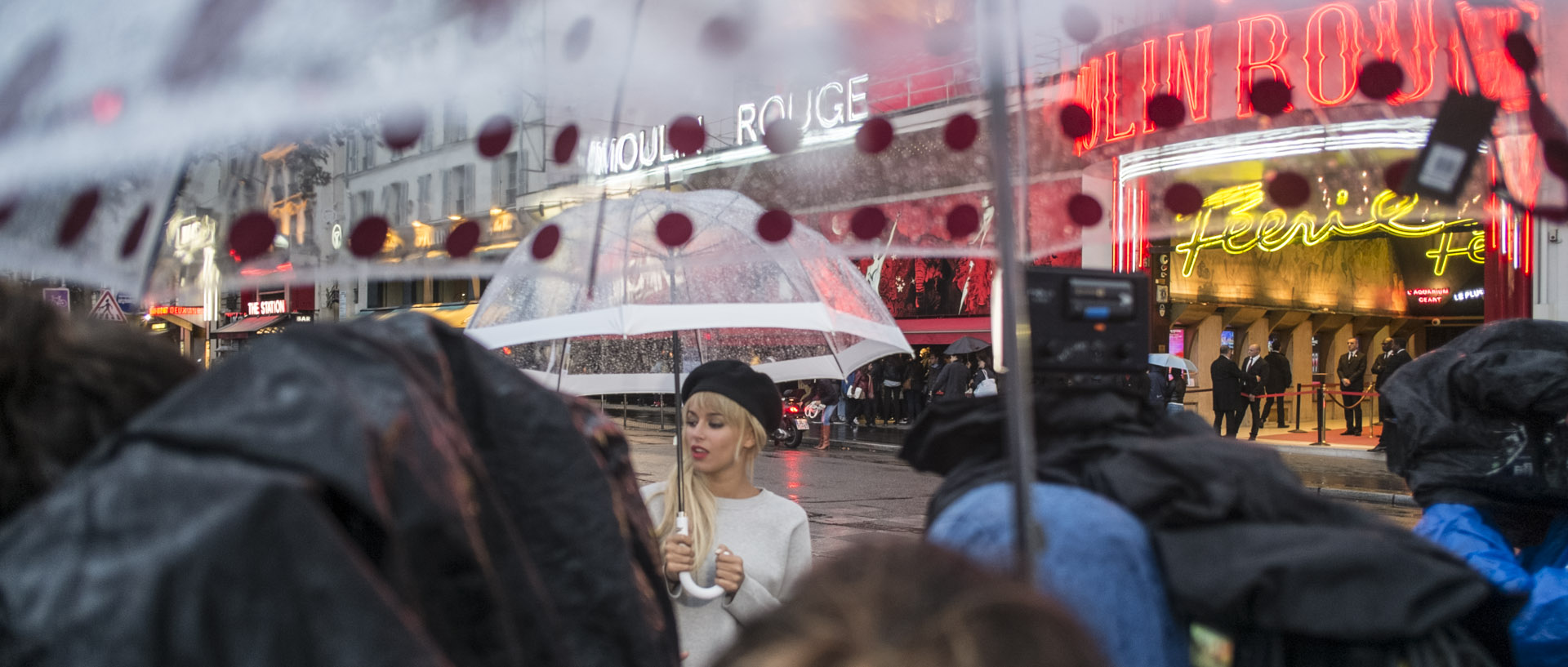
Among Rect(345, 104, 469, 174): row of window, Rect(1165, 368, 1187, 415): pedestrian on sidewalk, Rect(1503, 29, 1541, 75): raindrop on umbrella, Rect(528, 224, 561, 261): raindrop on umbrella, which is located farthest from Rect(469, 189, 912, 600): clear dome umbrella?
Rect(1165, 368, 1187, 415): pedestrian on sidewalk

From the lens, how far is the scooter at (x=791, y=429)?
18383mm

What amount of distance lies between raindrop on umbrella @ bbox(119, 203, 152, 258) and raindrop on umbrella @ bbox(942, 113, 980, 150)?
169cm

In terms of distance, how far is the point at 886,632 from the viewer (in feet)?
2.27

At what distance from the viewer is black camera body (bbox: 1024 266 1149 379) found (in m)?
1.63

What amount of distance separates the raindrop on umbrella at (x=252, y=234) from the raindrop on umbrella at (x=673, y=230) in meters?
1.20

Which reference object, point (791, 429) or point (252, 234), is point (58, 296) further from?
point (791, 429)

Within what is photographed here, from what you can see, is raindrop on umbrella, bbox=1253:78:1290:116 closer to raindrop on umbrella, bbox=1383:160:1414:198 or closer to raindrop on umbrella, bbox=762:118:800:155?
raindrop on umbrella, bbox=1383:160:1414:198

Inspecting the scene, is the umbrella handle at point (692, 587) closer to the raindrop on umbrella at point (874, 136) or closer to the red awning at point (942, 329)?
the raindrop on umbrella at point (874, 136)

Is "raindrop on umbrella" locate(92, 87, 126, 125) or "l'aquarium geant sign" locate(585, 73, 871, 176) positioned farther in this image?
"l'aquarium geant sign" locate(585, 73, 871, 176)

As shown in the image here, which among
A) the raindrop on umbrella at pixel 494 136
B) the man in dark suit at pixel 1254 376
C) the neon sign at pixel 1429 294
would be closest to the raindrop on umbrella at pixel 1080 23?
the raindrop on umbrella at pixel 494 136

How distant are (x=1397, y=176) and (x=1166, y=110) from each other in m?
0.54

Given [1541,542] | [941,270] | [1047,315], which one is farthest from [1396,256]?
[1047,315]

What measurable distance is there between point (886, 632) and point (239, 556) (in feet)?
1.38

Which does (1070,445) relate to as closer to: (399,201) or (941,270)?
(399,201)
